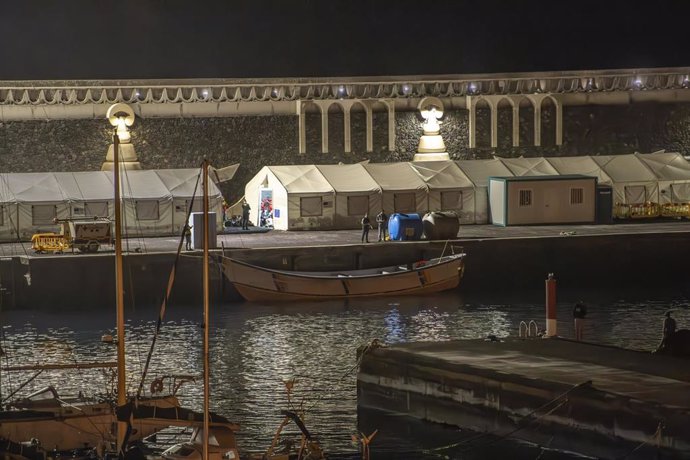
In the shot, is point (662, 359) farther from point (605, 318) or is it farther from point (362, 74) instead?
point (362, 74)

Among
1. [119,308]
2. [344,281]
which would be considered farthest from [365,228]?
[119,308]

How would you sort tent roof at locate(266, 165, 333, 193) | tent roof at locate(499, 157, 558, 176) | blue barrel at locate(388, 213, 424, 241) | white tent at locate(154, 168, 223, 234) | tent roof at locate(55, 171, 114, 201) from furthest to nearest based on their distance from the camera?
1. tent roof at locate(499, 157, 558, 176)
2. tent roof at locate(266, 165, 333, 193)
3. white tent at locate(154, 168, 223, 234)
4. tent roof at locate(55, 171, 114, 201)
5. blue barrel at locate(388, 213, 424, 241)

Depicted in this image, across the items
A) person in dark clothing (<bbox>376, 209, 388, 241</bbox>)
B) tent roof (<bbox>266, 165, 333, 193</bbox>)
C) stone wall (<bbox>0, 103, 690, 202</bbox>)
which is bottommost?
person in dark clothing (<bbox>376, 209, 388, 241</bbox>)

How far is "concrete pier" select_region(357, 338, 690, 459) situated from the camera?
27922 millimetres

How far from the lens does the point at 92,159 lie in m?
60.2

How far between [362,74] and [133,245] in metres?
15.0

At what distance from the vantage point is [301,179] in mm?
57375

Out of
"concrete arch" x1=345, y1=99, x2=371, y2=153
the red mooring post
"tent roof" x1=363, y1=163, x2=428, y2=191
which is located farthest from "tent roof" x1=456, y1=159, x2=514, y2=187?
the red mooring post

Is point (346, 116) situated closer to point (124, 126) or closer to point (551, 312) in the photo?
point (124, 126)

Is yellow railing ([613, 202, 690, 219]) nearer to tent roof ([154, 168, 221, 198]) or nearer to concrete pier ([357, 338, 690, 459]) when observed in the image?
tent roof ([154, 168, 221, 198])

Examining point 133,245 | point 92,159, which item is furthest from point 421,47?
point 133,245

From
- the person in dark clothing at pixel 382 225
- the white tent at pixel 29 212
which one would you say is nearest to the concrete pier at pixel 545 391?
the person in dark clothing at pixel 382 225

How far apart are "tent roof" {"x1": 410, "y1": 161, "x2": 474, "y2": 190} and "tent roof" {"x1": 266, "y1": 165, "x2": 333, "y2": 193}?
342 centimetres

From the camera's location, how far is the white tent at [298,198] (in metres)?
56.5
